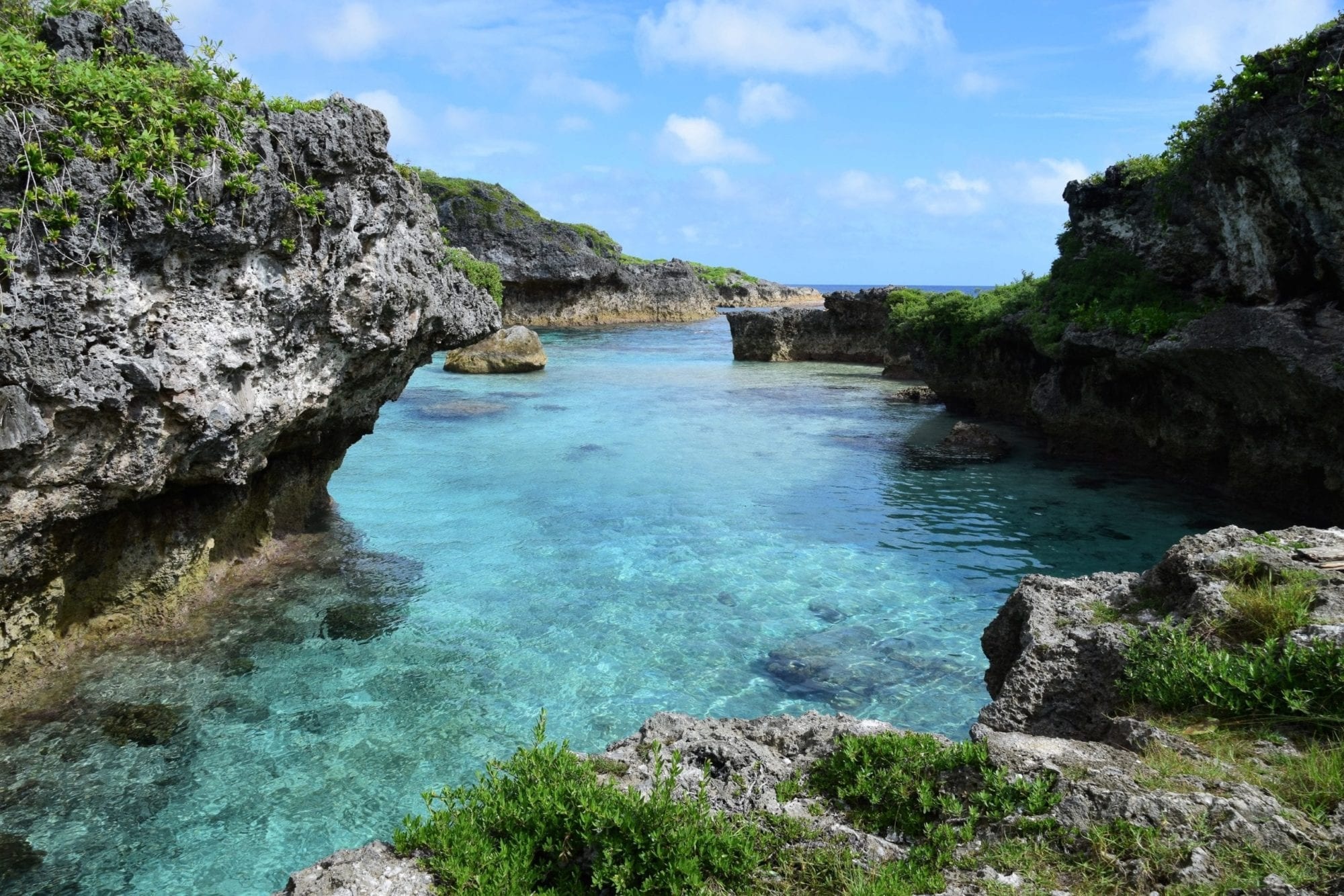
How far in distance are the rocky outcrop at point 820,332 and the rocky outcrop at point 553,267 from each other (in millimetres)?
21936

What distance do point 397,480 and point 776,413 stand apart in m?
14.6

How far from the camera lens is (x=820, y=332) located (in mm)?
46562

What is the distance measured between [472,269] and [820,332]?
26.3m

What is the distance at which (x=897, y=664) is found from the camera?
1099cm

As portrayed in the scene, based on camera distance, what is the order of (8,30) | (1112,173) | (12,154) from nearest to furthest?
(12,154), (8,30), (1112,173)

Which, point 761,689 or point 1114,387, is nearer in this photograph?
point 761,689

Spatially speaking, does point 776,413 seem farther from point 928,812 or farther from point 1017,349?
point 928,812

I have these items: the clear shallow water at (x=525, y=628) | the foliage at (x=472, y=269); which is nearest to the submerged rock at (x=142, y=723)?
the clear shallow water at (x=525, y=628)

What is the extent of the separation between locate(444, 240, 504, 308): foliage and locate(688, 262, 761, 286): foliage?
57.4 meters

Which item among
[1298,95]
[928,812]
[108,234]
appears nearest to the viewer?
[928,812]

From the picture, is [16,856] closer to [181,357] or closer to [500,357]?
[181,357]

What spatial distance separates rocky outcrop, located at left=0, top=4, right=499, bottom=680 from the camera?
26.2 ft

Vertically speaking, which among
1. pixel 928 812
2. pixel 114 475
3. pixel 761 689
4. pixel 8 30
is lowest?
pixel 761 689

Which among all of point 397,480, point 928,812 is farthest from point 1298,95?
point 397,480
